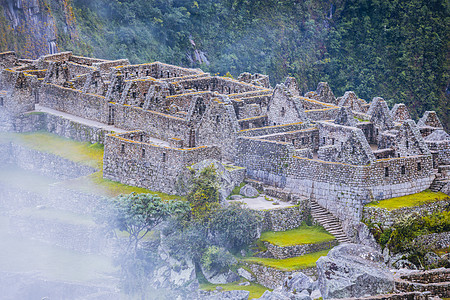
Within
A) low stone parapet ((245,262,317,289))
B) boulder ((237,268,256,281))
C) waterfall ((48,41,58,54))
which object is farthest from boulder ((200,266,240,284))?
waterfall ((48,41,58,54))

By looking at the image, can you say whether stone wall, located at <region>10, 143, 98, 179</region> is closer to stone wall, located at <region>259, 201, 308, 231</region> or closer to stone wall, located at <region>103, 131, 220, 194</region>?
stone wall, located at <region>103, 131, 220, 194</region>

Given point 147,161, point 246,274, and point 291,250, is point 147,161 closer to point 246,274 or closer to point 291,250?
point 246,274

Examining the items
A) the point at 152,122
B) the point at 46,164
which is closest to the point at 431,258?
the point at 152,122

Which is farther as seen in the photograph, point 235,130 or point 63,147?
point 63,147

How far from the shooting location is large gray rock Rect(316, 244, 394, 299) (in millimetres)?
34969

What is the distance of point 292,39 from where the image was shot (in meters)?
148

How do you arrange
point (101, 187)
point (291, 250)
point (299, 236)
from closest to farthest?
1. point (291, 250)
2. point (299, 236)
3. point (101, 187)

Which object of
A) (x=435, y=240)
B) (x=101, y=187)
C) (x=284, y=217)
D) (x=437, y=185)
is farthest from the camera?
(x=101, y=187)

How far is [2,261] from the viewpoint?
181ft

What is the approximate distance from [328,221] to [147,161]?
10888 mm

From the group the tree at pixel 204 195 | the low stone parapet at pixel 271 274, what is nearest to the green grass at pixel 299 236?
the low stone parapet at pixel 271 274

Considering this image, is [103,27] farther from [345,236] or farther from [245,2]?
[345,236]

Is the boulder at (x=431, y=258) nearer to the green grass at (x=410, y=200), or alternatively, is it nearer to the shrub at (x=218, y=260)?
the green grass at (x=410, y=200)

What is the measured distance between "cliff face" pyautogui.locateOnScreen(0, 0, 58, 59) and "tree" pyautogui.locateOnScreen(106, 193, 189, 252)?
5422 cm
